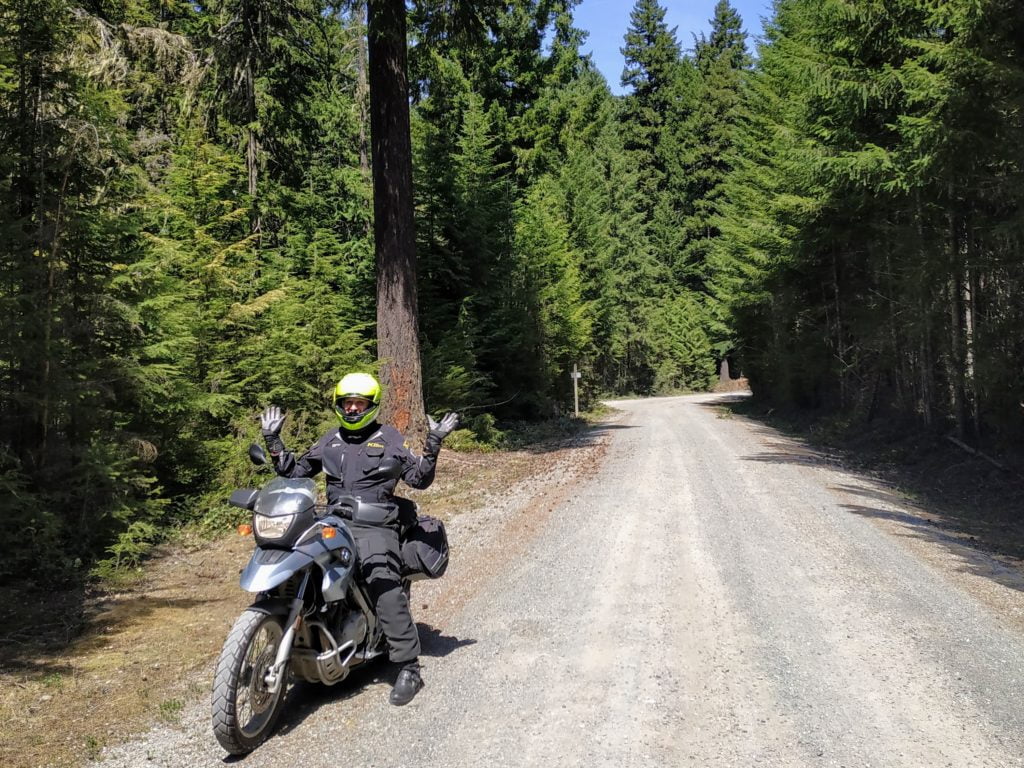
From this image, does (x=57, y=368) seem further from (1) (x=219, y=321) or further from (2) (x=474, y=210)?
(2) (x=474, y=210)

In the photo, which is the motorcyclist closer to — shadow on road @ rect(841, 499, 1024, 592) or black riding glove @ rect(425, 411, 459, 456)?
black riding glove @ rect(425, 411, 459, 456)

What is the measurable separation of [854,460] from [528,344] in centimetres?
965

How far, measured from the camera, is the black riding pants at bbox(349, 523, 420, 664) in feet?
14.4

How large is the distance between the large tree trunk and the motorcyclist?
22.1 feet

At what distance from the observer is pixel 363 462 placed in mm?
4555

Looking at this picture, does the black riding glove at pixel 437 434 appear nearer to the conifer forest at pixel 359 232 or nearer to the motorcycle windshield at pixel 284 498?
the motorcycle windshield at pixel 284 498

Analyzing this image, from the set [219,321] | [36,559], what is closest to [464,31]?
[219,321]

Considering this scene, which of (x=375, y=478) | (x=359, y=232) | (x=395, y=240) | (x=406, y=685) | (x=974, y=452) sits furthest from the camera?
(x=359, y=232)

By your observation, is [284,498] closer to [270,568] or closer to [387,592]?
[270,568]

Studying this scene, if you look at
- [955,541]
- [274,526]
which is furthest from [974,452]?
[274,526]

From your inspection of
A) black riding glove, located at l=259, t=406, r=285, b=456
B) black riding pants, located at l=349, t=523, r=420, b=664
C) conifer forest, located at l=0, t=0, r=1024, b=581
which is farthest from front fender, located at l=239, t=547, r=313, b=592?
conifer forest, located at l=0, t=0, r=1024, b=581

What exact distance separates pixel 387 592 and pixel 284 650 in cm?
77

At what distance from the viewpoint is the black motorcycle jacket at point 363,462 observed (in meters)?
4.46

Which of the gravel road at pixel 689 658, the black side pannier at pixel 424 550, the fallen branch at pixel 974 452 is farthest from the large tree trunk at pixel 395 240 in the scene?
the fallen branch at pixel 974 452
